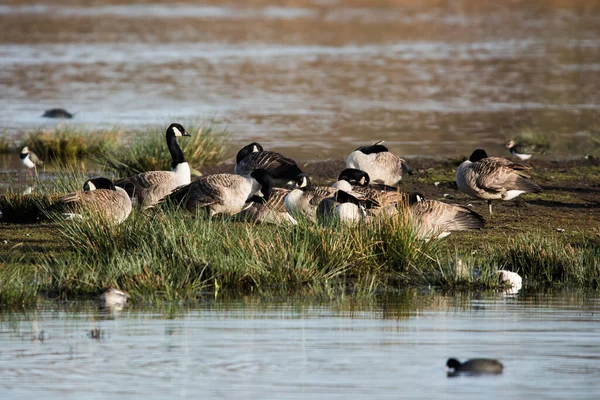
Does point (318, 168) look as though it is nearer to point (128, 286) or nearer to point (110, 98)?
point (128, 286)

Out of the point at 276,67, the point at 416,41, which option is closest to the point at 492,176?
the point at 276,67

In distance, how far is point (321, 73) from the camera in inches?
1647

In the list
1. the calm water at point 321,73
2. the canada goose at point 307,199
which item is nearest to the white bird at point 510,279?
the canada goose at point 307,199

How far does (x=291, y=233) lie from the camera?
449 inches

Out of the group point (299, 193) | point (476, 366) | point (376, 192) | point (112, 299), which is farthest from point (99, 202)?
point (476, 366)

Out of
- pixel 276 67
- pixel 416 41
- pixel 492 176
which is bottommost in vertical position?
pixel 492 176

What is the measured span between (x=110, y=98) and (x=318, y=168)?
1644 cm

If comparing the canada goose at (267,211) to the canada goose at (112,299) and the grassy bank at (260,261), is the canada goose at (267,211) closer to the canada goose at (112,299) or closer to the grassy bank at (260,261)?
the grassy bank at (260,261)

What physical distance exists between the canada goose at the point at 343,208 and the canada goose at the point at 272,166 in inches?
134

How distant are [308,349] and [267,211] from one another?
17.7 feet

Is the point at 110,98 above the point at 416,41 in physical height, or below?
below

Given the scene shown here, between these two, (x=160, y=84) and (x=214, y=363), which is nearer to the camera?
(x=214, y=363)

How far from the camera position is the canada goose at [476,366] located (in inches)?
299

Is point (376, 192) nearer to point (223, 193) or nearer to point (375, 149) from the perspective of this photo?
point (223, 193)
